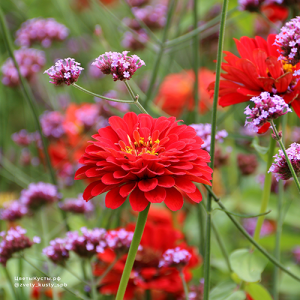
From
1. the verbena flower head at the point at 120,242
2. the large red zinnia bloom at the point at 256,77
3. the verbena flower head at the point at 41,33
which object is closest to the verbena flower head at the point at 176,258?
the verbena flower head at the point at 120,242

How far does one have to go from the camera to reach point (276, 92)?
1.04ft

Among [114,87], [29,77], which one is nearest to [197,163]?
[29,77]

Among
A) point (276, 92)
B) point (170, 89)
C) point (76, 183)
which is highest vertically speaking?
point (170, 89)

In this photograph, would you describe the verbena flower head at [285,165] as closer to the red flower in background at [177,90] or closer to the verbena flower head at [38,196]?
the verbena flower head at [38,196]

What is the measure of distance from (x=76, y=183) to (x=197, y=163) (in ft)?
1.51

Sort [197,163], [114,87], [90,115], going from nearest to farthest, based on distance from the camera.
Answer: [197,163]
[90,115]
[114,87]

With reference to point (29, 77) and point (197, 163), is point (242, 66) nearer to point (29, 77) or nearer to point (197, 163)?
point (197, 163)

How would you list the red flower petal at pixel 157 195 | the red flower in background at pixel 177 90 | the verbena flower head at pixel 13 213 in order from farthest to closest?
the red flower in background at pixel 177 90
the verbena flower head at pixel 13 213
the red flower petal at pixel 157 195

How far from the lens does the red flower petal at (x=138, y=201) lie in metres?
0.26

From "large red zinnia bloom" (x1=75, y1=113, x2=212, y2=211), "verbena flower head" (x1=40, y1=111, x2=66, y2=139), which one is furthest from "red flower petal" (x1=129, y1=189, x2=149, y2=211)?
"verbena flower head" (x1=40, y1=111, x2=66, y2=139)

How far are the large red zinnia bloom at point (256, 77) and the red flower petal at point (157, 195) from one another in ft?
0.33

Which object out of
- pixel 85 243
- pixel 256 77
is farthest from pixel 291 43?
pixel 85 243

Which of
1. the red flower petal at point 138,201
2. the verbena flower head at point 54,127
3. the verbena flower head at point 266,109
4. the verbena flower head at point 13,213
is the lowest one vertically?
the red flower petal at point 138,201

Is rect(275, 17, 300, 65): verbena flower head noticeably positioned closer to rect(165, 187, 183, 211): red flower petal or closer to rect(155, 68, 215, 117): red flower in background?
rect(165, 187, 183, 211): red flower petal
